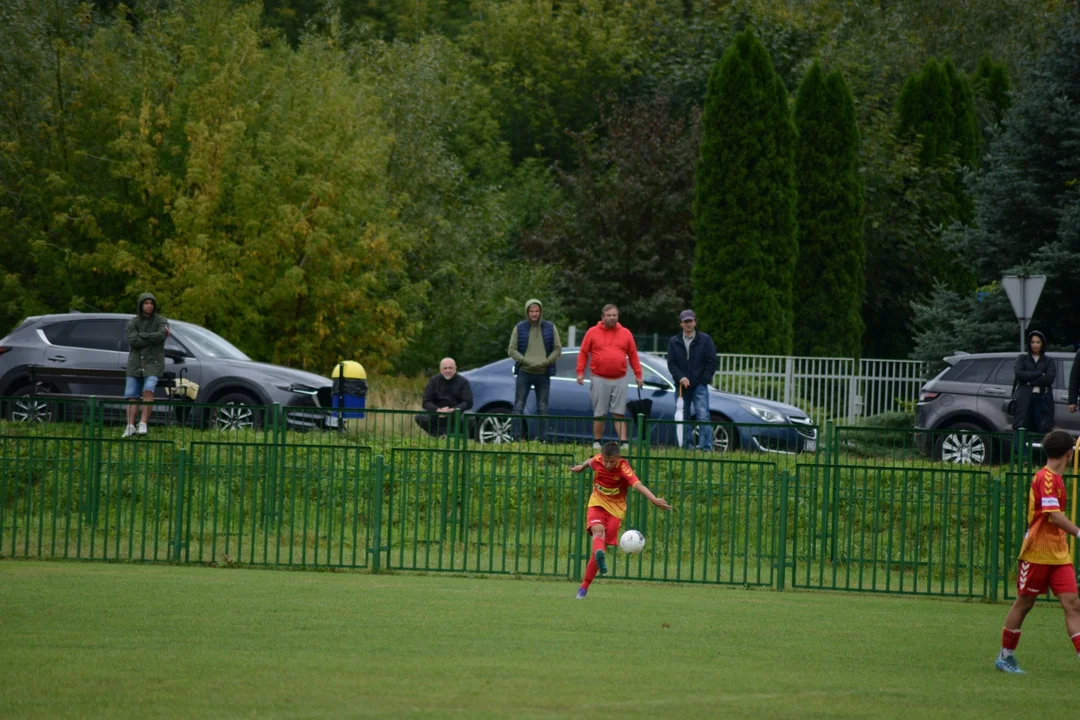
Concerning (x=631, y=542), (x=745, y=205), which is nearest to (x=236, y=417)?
(x=631, y=542)

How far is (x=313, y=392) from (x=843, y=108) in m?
21.6

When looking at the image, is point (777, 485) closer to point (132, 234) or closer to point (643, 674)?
point (643, 674)

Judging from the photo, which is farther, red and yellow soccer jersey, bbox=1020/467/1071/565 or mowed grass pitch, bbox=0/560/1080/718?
red and yellow soccer jersey, bbox=1020/467/1071/565

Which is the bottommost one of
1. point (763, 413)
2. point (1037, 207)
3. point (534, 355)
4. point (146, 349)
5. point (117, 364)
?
point (763, 413)

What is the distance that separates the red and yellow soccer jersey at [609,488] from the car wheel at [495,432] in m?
3.25

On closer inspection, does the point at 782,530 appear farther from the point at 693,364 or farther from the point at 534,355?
the point at 534,355

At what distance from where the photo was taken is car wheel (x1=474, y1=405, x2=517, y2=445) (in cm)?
1659

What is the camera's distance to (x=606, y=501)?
13.3 meters

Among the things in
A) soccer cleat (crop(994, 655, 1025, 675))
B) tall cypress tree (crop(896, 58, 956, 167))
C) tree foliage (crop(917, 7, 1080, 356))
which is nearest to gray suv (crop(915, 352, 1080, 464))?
tree foliage (crop(917, 7, 1080, 356))

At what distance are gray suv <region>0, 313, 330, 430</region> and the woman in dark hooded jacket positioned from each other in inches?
381

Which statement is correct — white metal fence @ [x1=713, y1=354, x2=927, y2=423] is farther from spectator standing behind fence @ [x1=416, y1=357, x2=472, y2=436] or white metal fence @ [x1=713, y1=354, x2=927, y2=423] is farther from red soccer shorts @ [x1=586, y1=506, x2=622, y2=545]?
red soccer shorts @ [x1=586, y1=506, x2=622, y2=545]

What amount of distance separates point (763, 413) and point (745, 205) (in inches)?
625

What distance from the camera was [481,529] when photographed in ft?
52.4

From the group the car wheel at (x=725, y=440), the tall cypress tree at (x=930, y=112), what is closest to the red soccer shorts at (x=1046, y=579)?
the car wheel at (x=725, y=440)
